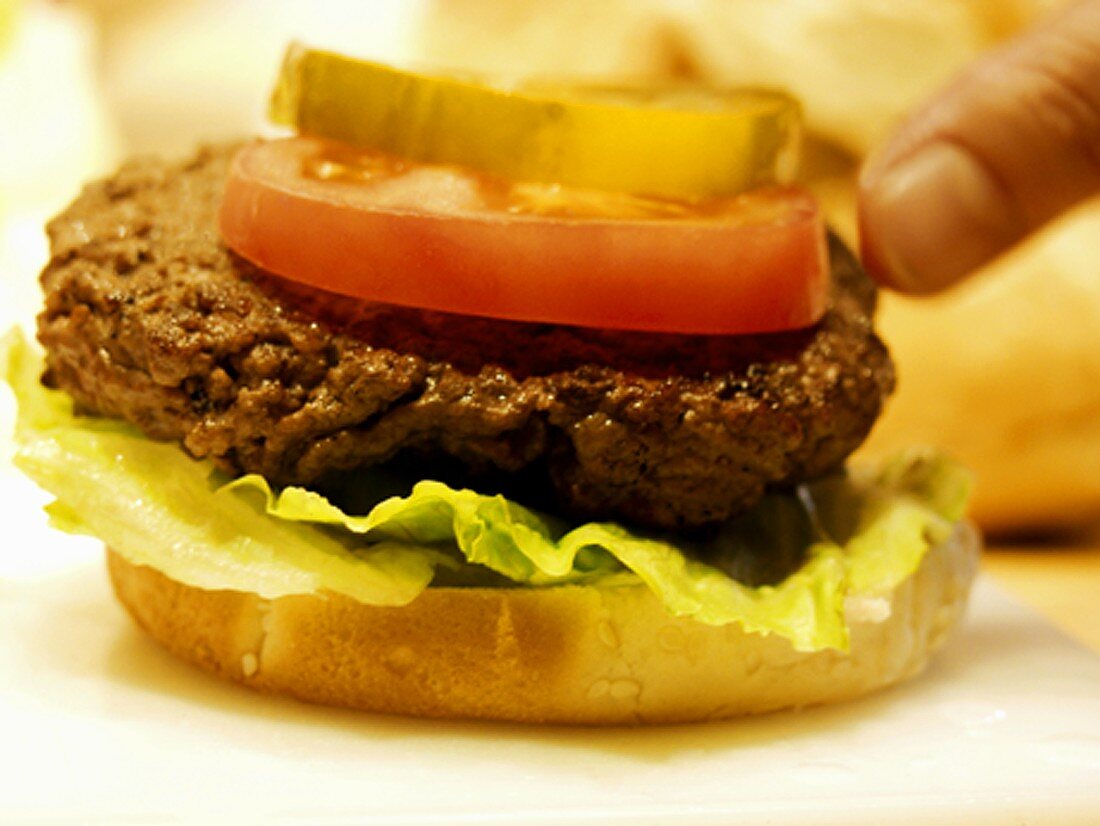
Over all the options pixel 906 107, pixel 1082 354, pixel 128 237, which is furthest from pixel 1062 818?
pixel 906 107

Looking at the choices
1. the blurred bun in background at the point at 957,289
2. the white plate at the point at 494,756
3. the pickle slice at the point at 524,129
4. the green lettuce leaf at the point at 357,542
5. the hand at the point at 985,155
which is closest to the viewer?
the white plate at the point at 494,756

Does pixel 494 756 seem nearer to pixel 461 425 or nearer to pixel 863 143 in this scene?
pixel 461 425

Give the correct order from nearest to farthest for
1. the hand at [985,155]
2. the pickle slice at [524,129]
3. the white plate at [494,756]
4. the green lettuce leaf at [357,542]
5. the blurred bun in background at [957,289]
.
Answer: the white plate at [494,756] < the green lettuce leaf at [357,542] < the pickle slice at [524,129] < the hand at [985,155] < the blurred bun in background at [957,289]

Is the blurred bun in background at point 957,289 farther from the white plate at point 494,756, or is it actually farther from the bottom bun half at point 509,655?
the bottom bun half at point 509,655

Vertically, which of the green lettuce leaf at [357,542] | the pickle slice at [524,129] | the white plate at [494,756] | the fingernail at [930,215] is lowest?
the white plate at [494,756]

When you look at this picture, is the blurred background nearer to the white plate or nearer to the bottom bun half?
the white plate

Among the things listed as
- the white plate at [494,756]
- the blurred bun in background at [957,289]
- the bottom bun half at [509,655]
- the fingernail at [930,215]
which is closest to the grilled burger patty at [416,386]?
the bottom bun half at [509,655]
